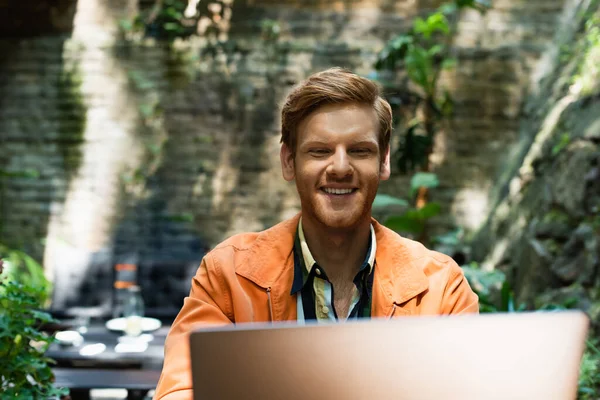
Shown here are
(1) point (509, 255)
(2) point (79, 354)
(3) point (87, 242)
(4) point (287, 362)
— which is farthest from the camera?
(3) point (87, 242)

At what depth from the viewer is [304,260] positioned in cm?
125

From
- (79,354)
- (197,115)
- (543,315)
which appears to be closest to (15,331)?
(79,354)

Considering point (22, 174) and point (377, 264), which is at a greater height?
point (377, 264)

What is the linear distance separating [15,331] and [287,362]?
1410 mm

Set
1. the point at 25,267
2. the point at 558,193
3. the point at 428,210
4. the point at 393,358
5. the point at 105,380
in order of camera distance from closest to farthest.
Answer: the point at 393,358 < the point at 105,380 < the point at 558,193 < the point at 428,210 < the point at 25,267

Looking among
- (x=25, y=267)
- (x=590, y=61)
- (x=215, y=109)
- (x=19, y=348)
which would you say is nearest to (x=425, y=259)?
(x=19, y=348)

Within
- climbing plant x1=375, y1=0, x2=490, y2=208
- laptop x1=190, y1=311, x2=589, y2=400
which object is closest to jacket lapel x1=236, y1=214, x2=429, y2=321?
laptop x1=190, y1=311, x2=589, y2=400

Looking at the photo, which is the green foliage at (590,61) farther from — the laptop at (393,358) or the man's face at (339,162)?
the laptop at (393,358)

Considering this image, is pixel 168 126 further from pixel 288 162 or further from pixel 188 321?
pixel 188 321

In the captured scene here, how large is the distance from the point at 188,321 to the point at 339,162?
0.38m

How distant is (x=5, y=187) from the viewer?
5930 mm

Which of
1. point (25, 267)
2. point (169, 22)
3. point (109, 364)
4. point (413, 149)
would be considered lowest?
point (25, 267)

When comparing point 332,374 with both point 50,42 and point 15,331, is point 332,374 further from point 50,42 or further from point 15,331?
point 50,42

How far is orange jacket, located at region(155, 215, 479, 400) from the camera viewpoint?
1122 mm
